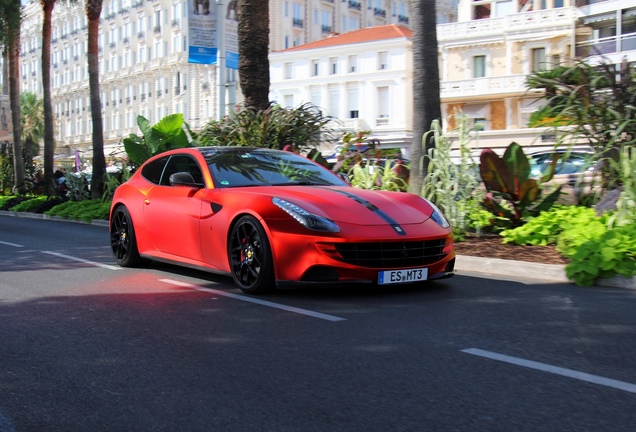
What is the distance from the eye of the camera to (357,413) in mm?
3875

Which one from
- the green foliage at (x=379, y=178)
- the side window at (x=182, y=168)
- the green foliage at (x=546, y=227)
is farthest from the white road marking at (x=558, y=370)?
the green foliage at (x=379, y=178)

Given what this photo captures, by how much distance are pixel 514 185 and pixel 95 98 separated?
56.6 feet

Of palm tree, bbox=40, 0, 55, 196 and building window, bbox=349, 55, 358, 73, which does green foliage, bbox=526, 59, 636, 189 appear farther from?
building window, bbox=349, 55, 358, 73

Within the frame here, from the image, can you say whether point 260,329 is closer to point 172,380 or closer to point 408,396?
point 172,380

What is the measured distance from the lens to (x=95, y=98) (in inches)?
973

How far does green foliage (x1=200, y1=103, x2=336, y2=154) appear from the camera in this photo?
51.6 ft

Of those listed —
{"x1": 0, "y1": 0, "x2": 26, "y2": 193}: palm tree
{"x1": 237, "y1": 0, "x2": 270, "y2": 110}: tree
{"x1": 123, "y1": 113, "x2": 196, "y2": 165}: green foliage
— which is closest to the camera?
{"x1": 237, "y1": 0, "x2": 270, "y2": 110}: tree

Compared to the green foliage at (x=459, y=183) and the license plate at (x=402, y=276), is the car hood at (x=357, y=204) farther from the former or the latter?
the green foliage at (x=459, y=183)

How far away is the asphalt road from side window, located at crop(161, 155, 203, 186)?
1252 millimetres

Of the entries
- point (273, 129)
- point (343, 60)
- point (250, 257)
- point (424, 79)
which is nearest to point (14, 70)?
point (273, 129)

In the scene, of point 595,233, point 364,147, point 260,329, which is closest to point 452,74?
point 364,147

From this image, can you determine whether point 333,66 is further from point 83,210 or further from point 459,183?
point 459,183

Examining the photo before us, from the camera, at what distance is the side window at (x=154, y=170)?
30.7ft

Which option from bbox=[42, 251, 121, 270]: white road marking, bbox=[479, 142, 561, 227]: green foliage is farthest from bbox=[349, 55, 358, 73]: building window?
bbox=[479, 142, 561, 227]: green foliage
